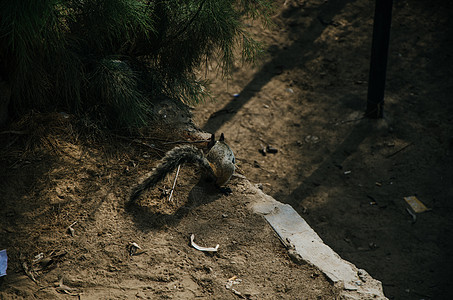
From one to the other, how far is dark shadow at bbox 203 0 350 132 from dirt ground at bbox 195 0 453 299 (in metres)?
0.02

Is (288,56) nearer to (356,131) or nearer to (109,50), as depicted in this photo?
(356,131)

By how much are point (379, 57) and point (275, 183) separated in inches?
93.4

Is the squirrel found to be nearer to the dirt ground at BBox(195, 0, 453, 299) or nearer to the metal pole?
the dirt ground at BBox(195, 0, 453, 299)

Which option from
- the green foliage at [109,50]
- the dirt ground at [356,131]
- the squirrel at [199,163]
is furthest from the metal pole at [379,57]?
the squirrel at [199,163]

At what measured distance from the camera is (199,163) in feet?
11.9

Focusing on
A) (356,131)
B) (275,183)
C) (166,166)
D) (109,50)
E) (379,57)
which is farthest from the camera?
(356,131)

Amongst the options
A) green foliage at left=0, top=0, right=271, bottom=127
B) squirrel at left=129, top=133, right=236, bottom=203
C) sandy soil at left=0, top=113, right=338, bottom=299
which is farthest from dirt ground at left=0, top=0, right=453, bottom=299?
green foliage at left=0, top=0, right=271, bottom=127

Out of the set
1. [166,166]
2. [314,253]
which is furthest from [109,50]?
[314,253]

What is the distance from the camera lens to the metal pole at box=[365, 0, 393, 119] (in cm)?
543

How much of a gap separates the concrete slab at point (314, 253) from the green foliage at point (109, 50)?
1.56 metres

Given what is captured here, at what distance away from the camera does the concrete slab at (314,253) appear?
9.76ft

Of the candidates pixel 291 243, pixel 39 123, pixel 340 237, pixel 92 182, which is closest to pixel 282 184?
pixel 340 237

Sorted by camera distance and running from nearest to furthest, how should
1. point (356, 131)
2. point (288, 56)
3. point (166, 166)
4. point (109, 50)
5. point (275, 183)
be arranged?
point (166, 166) < point (109, 50) < point (275, 183) < point (356, 131) < point (288, 56)

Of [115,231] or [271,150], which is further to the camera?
[271,150]
